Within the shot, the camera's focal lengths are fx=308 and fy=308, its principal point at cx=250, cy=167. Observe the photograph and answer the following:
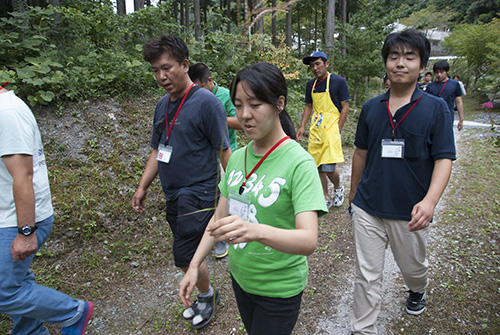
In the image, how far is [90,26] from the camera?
6.20 meters

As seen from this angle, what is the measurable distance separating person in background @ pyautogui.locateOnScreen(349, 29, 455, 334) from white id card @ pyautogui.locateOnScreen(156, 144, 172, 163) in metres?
1.55

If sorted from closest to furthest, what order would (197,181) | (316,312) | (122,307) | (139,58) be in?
(197,181)
(316,312)
(122,307)
(139,58)

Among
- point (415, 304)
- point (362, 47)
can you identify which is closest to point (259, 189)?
point (415, 304)

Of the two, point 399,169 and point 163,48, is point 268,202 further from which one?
point 163,48

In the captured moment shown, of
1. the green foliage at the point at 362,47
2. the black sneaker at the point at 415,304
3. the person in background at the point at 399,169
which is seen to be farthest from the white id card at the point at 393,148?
the green foliage at the point at 362,47

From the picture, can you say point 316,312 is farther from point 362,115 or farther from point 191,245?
point 362,115

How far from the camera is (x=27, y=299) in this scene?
208cm

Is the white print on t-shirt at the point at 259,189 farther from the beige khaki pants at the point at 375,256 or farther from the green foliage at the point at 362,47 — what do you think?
the green foliage at the point at 362,47

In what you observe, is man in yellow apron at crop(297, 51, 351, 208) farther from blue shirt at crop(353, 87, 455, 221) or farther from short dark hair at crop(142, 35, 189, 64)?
short dark hair at crop(142, 35, 189, 64)

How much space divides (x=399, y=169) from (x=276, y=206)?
1.27 m

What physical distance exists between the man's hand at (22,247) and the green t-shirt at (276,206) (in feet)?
4.70

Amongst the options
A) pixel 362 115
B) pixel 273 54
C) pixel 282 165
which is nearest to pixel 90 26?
pixel 273 54

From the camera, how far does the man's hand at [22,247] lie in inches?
78.2

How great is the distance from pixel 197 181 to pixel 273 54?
8.32 meters
